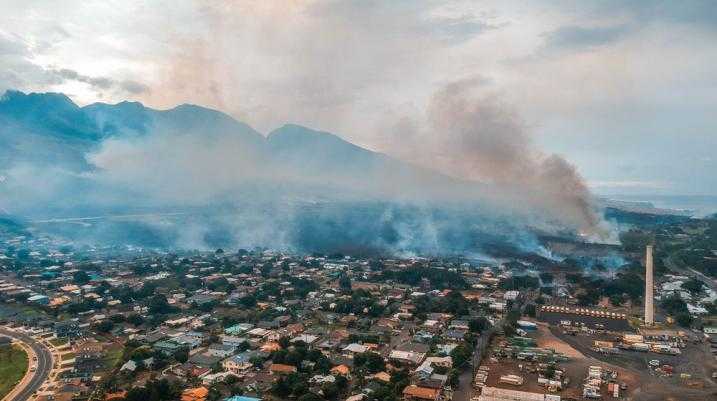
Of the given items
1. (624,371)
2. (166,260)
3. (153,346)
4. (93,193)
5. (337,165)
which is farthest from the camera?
(337,165)

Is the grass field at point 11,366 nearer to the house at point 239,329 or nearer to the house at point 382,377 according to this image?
the house at point 239,329

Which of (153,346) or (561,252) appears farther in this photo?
(561,252)

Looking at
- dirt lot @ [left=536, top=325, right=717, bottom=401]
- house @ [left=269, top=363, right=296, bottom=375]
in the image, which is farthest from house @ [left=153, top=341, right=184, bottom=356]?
dirt lot @ [left=536, top=325, right=717, bottom=401]

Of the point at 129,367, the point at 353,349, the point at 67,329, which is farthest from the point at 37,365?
the point at 353,349

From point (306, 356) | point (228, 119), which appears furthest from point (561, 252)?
point (228, 119)

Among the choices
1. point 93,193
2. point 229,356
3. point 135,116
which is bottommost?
point 229,356

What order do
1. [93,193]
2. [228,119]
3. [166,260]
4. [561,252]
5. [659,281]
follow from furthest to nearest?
1. [228,119]
2. [93,193]
3. [561,252]
4. [166,260]
5. [659,281]

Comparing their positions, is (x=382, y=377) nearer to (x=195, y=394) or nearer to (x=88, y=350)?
(x=195, y=394)

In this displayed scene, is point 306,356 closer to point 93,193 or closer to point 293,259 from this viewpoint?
point 293,259
